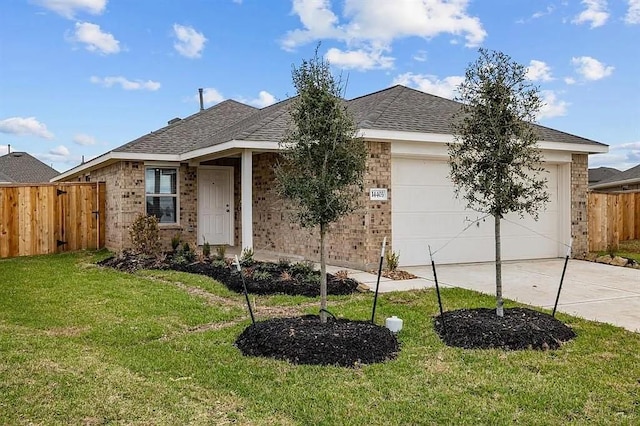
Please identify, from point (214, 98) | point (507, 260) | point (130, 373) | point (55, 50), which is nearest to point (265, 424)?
point (130, 373)

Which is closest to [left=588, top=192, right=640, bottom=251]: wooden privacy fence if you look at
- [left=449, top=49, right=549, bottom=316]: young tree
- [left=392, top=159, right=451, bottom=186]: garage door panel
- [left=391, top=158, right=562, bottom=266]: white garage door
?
[left=391, top=158, right=562, bottom=266]: white garage door

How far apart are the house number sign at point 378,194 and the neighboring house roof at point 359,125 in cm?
116

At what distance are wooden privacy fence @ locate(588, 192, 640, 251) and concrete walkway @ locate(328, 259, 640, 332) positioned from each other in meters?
2.85

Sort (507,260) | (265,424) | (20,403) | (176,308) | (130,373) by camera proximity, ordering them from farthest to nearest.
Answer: (507,260)
(176,308)
(130,373)
(20,403)
(265,424)

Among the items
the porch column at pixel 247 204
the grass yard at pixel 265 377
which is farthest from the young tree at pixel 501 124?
the porch column at pixel 247 204

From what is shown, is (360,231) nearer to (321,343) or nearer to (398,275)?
(398,275)

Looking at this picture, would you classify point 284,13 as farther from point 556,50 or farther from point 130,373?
point 130,373

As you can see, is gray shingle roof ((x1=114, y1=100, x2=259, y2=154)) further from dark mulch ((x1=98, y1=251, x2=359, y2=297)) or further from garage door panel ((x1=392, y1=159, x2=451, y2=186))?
garage door panel ((x1=392, y1=159, x2=451, y2=186))

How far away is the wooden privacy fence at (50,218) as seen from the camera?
12.7 m

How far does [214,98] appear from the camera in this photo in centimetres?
2328

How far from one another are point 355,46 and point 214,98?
1073 centimetres

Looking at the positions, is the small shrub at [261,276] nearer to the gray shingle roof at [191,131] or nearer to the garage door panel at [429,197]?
the garage door panel at [429,197]

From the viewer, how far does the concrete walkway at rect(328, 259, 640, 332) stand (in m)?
6.84

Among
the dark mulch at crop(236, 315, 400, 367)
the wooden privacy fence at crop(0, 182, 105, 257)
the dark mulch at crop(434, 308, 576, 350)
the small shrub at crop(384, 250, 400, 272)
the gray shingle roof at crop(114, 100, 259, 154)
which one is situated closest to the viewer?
the dark mulch at crop(236, 315, 400, 367)
